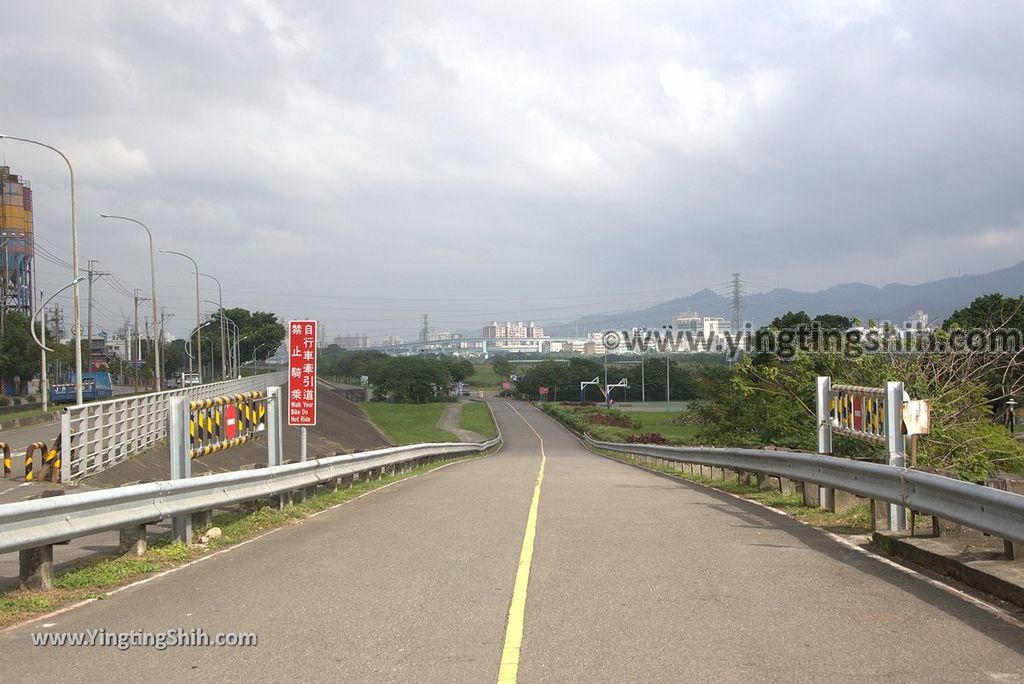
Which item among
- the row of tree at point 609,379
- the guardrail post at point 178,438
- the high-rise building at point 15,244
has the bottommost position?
the row of tree at point 609,379

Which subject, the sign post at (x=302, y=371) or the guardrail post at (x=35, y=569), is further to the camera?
the sign post at (x=302, y=371)

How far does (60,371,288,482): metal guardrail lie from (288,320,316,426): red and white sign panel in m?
1.97

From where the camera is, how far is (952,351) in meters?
16.8

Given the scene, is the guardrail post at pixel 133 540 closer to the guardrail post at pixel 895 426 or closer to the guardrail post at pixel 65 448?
the guardrail post at pixel 895 426

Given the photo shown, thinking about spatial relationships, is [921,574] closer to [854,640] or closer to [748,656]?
[854,640]

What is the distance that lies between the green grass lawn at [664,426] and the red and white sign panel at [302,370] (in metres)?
51.9

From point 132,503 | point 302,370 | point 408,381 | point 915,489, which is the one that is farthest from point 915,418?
point 408,381

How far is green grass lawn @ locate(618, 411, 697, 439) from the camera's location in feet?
244

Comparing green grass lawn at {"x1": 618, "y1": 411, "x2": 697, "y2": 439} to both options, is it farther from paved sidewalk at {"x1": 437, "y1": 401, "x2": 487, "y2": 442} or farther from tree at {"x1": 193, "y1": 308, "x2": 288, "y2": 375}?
tree at {"x1": 193, "y1": 308, "x2": 288, "y2": 375}

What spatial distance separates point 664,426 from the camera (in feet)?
283

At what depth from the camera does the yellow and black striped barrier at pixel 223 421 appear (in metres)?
12.3

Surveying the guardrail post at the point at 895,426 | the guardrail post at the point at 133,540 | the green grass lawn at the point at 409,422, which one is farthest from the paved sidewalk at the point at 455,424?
the guardrail post at the point at 895,426

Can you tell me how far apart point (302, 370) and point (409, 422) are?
7481 centimetres

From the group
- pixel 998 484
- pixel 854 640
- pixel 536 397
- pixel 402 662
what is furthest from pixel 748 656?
pixel 536 397
